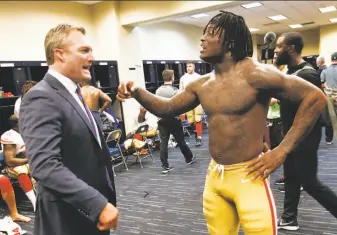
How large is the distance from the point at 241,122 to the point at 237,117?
30 mm

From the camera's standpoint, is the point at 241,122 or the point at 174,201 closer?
the point at 241,122

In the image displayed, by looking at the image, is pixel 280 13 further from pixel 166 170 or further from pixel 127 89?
pixel 127 89

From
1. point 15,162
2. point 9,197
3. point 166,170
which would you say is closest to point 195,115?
point 166,170

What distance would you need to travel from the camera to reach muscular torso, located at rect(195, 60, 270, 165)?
1.41 meters

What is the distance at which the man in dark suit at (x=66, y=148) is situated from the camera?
3.47 ft

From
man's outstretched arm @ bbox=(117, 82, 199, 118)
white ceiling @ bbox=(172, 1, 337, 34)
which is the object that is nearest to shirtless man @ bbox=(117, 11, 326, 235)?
man's outstretched arm @ bbox=(117, 82, 199, 118)

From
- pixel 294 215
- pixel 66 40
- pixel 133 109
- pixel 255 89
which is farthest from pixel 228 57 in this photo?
pixel 133 109

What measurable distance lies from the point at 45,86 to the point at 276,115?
134 inches

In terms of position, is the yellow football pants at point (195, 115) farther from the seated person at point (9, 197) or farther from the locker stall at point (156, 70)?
the seated person at point (9, 197)

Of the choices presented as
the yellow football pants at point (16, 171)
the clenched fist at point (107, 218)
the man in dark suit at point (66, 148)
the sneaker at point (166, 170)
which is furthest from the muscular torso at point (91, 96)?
the clenched fist at point (107, 218)

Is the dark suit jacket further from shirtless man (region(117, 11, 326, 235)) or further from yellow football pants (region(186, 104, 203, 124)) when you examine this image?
yellow football pants (region(186, 104, 203, 124))

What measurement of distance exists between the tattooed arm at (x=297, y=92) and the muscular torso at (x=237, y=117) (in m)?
0.06

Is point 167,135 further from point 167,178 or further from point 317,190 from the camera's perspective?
point 317,190

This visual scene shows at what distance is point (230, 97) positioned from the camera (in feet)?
4.66
